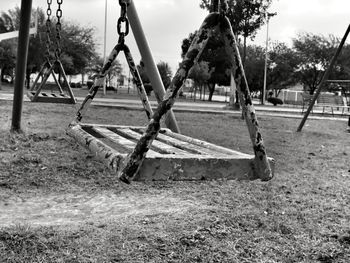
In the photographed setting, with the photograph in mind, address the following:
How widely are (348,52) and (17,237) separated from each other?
3579cm

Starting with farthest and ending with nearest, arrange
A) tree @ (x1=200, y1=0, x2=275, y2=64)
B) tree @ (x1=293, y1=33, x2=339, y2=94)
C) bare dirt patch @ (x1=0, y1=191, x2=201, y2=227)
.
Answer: tree @ (x1=293, y1=33, x2=339, y2=94) → tree @ (x1=200, y1=0, x2=275, y2=64) → bare dirt patch @ (x1=0, y1=191, x2=201, y2=227)

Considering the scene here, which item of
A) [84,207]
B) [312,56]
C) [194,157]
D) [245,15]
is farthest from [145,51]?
[312,56]

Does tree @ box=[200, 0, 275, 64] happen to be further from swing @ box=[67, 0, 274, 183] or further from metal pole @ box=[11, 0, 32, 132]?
swing @ box=[67, 0, 274, 183]

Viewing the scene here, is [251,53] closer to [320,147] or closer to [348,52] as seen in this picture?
[348,52]

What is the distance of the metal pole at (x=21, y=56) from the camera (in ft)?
17.0

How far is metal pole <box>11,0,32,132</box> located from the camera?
17.0ft

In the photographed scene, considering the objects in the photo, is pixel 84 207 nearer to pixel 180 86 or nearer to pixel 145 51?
pixel 145 51

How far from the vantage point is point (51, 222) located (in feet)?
9.59

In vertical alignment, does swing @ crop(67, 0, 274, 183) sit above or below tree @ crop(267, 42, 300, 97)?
below

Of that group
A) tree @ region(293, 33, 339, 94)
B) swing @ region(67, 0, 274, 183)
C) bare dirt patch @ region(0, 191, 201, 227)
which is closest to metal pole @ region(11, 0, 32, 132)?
bare dirt patch @ region(0, 191, 201, 227)

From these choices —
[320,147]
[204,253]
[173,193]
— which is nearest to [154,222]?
[204,253]

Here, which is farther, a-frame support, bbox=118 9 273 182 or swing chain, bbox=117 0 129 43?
swing chain, bbox=117 0 129 43

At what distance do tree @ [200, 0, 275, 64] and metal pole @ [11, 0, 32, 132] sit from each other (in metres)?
7.29

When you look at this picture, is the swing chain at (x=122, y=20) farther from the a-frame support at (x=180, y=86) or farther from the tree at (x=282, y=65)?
the tree at (x=282, y=65)
